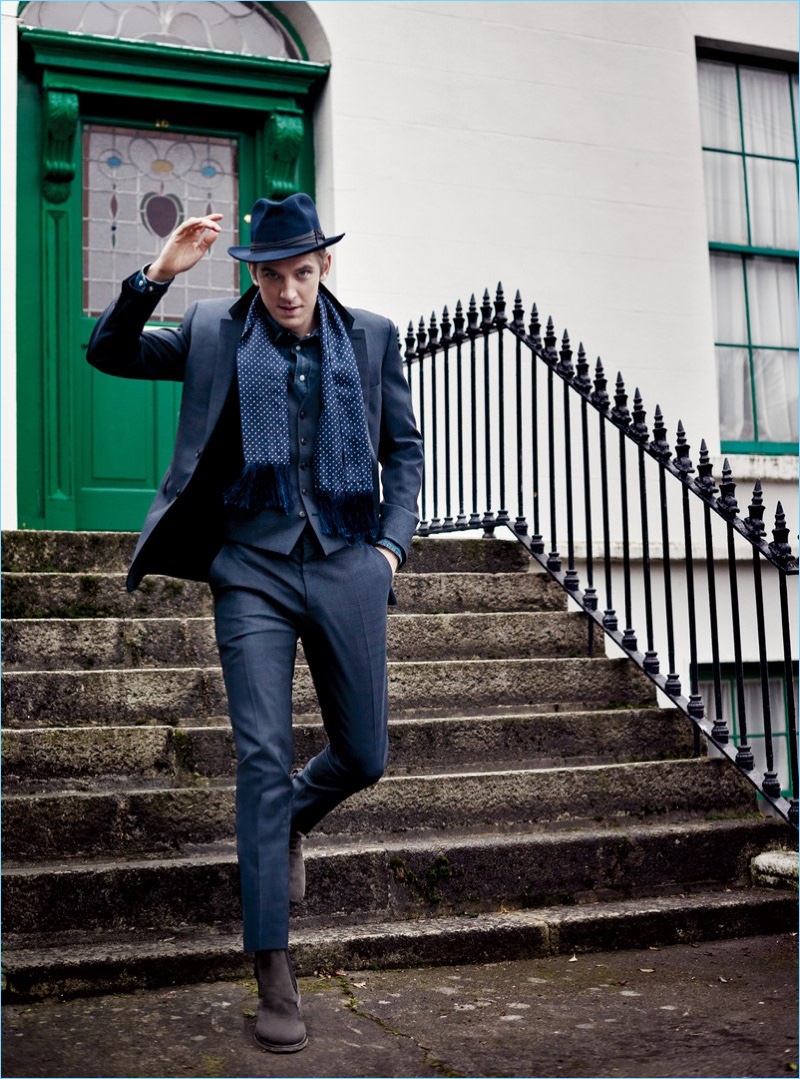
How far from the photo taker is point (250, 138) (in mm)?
8391

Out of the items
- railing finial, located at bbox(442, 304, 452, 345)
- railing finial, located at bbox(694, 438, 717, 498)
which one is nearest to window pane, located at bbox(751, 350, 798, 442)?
railing finial, located at bbox(442, 304, 452, 345)

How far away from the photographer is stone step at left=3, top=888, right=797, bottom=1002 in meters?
3.76

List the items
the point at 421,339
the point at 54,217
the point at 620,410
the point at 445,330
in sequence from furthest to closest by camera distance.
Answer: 1. the point at 54,217
2. the point at 421,339
3. the point at 445,330
4. the point at 620,410

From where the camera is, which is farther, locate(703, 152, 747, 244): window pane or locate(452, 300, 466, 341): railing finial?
locate(703, 152, 747, 244): window pane

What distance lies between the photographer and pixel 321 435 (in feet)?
11.7

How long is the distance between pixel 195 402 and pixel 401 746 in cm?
191

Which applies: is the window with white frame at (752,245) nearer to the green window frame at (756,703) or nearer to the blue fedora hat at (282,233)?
the green window frame at (756,703)

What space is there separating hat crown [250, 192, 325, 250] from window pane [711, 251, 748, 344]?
6.35 meters

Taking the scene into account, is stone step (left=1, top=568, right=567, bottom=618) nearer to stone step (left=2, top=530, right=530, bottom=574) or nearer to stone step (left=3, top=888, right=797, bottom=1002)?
stone step (left=2, top=530, right=530, bottom=574)

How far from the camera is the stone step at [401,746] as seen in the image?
452 cm

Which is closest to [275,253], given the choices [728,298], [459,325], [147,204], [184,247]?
[184,247]

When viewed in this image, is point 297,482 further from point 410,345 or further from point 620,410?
point 410,345

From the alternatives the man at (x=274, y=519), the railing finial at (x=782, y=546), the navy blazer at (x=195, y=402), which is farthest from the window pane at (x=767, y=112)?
the man at (x=274, y=519)

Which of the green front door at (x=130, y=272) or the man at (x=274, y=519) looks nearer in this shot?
the man at (x=274, y=519)
